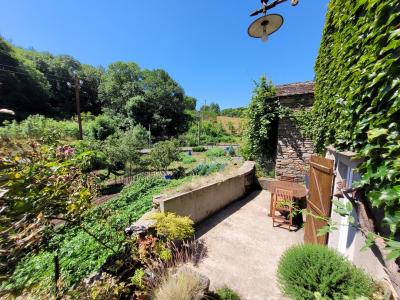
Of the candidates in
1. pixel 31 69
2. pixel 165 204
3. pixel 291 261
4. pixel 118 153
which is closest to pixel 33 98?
pixel 31 69

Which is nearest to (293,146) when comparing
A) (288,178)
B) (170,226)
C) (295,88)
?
(288,178)

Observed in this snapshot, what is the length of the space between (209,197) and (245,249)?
160 cm

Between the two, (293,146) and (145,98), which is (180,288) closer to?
(293,146)

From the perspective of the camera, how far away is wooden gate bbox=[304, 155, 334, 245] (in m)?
2.93

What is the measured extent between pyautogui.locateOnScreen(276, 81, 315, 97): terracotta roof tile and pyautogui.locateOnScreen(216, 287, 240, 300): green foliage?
639 centimetres

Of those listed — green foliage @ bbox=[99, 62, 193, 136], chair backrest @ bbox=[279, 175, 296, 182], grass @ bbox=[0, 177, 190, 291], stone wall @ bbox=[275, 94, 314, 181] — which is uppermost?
green foliage @ bbox=[99, 62, 193, 136]

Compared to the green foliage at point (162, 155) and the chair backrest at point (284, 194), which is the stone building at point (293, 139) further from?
the green foliage at point (162, 155)

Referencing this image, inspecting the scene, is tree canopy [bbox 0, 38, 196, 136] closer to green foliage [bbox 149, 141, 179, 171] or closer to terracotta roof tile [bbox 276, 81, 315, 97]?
green foliage [bbox 149, 141, 179, 171]

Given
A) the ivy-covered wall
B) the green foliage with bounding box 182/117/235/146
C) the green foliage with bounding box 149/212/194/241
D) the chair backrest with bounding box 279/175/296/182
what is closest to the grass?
the green foliage with bounding box 149/212/194/241

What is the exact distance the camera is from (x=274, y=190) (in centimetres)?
493

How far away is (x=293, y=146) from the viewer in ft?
22.7

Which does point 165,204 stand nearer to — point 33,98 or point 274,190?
point 274,190

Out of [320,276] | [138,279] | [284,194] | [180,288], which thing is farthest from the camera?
[284,194]

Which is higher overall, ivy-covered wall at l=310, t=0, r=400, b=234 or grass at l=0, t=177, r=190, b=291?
ivy-covered wall at l=310, t=0, r=400, b=234
